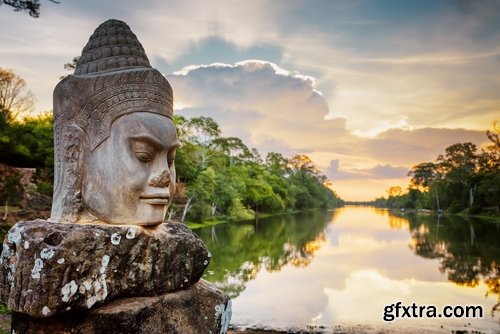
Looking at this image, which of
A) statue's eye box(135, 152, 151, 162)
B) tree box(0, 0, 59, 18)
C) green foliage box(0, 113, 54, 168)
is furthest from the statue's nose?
green foliage box(0, 113, 54, 168)

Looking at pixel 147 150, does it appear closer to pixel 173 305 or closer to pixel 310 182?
pixel 173 305

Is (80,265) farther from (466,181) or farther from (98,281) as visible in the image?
(466,181)

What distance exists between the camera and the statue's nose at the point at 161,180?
12.8 ft

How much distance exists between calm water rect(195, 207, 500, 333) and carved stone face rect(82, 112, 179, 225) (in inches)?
321

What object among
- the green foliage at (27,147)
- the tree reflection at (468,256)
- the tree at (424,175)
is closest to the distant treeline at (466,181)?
the tree at (424,175)

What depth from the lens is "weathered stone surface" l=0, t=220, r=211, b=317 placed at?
3176 millimetres

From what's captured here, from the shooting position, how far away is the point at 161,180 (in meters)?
3.95

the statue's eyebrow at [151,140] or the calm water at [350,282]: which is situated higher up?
the statue's eyebrow at [151,140]

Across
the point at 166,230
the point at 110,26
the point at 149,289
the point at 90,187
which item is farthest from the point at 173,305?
the point at 110,26

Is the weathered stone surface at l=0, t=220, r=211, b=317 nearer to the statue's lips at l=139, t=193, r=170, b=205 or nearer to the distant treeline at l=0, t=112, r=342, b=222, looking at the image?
the statue's lips at l=139, t=193, r=170, b=205

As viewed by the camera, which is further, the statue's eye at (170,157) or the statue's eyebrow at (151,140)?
the statue's eye at (170,157)

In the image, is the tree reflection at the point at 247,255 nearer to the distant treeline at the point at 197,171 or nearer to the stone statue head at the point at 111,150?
the distant treeline at the point at 197,171

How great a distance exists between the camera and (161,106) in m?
4.09

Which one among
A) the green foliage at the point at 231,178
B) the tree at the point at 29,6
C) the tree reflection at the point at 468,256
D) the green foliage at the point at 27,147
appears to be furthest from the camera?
the green foliage at the point at 231,178
